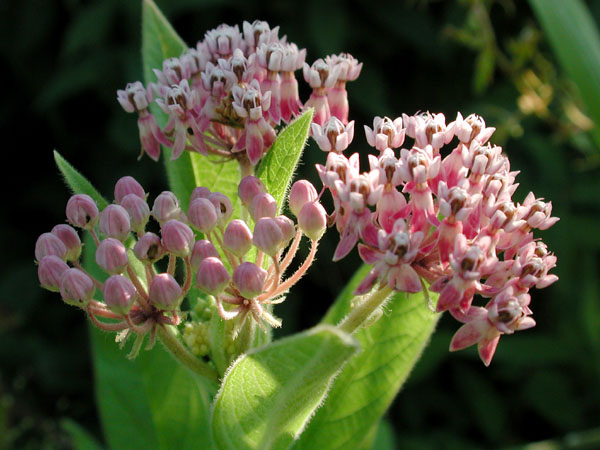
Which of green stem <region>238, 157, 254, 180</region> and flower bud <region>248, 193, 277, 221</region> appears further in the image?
green stem <region>238, 157, 254, 180</region>

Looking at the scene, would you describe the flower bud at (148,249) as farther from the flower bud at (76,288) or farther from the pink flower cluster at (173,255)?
the flower bud at (76,288)

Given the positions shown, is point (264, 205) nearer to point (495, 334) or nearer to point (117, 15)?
point (495, 334)

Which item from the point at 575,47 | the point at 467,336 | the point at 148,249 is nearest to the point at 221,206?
A: the point at 148,249

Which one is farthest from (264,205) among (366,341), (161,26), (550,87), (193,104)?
(550,87)

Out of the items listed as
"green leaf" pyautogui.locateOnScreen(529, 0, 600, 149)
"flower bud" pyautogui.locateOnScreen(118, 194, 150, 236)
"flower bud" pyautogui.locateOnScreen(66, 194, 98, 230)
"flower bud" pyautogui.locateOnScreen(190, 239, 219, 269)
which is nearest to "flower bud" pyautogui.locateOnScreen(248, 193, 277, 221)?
"flower bud" pyautogui.locateOnScreen(190, 239, 219, 269)

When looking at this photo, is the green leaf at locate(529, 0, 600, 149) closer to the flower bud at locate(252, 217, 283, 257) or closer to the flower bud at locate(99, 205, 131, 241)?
the flower bud at locate(252, 217, 283, 257)
